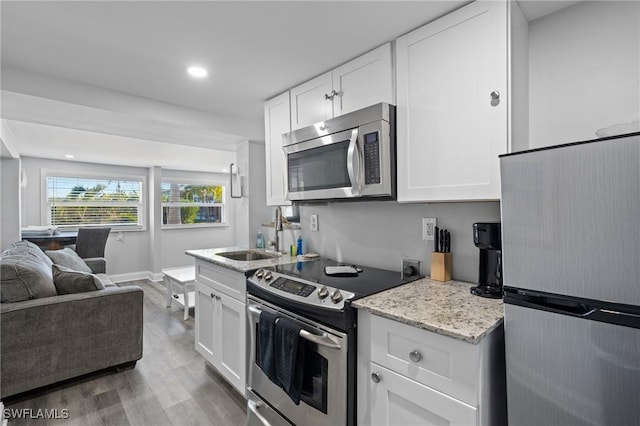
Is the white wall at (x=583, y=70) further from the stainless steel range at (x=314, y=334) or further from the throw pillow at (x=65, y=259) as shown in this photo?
the throw pillow at (x=65, y=259)

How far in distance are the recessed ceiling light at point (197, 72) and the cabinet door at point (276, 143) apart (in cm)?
59

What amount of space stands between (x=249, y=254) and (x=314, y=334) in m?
1.52

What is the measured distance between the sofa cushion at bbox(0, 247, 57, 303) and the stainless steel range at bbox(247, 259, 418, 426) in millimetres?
1714

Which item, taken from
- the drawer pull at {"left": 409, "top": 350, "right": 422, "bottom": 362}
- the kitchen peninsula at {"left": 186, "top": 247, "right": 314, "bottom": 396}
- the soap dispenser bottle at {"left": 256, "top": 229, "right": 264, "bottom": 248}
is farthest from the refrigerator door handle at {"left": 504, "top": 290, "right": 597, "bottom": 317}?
the soap dispenser bottle at {"left": 256, "top": 229, "right": 264, "bottom": 248}

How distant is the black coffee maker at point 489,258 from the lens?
139cm

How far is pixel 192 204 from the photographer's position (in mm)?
6695

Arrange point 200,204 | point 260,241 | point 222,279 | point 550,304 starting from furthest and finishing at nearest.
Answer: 1. point 200,204
2. point 260,241
3. point 222,279
4. point 550,304

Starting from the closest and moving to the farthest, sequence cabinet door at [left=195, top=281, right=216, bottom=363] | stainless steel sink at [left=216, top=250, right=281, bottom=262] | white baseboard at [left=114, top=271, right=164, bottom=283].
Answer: cabinet door at [left=195, top=281, right=216, bottom=363]
stainless steel sink at [left=216, top=250, right=281, bottom=262]
white baseboard at [left=114, top=271, right=164, bottom=283]

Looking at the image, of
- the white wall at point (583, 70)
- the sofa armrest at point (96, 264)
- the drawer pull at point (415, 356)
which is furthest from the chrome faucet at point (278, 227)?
the sofa armrest at point (96, 264)

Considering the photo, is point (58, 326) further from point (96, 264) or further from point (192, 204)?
point (192, 204)

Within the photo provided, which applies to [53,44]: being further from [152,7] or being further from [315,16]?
[315,16]

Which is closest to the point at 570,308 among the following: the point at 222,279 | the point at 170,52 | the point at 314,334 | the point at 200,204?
the point at 314,334

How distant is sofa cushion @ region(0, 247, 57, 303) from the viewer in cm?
220

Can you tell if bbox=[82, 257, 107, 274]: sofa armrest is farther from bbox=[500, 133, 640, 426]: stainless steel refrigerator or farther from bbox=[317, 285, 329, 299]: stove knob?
bbox=[500, 133, 640, 426]: stainless steel refrigerator
